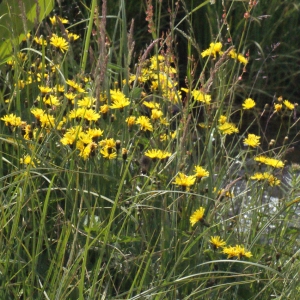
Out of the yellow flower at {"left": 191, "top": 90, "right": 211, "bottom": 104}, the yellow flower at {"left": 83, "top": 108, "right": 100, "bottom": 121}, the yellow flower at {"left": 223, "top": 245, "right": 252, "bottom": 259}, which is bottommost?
the yellow flower at {"left": 223, "top": 245, "right": 252, "bottom": 259}

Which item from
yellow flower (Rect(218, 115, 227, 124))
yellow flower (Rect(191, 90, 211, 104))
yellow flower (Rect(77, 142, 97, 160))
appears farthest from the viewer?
yellow flower (Rect(218, 115, 227, 124))

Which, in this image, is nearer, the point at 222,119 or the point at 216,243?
the point at 216,243

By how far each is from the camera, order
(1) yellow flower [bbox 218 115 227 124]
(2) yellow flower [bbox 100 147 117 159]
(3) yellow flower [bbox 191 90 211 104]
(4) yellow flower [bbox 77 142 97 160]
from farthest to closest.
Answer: (1) yellow flower [bbox 218 115 227 124], (3) yellow flower [bbox 191 90 211 104], (2) yellow flower [bbox 100 147 117 159], (4) yellow flower [bbox 77 142 97 160]

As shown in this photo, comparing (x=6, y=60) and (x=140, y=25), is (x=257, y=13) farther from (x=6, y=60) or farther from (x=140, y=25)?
(x=6, y=60)

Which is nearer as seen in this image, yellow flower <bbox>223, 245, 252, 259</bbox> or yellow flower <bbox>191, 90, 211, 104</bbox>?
yellow flower <bbox>223, 245, 252, 259</bbox>

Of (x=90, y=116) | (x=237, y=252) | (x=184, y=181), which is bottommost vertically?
(x=237, y=252)

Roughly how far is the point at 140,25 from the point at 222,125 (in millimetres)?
2194

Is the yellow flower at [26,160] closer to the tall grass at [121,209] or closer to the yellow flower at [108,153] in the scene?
the tall grass at [121,209]

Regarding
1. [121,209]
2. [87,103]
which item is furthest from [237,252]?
[87,103]

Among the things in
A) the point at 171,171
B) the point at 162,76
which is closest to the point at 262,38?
the point at 162,76

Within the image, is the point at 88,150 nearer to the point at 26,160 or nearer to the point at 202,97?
the point at 26,160

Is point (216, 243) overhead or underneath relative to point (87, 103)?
underneath

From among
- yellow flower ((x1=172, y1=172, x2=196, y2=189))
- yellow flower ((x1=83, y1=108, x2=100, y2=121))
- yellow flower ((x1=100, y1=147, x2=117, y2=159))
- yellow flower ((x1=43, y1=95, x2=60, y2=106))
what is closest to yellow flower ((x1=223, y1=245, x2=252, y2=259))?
yellow flower ((x1=172, y1=172, x2=196, y2=189))

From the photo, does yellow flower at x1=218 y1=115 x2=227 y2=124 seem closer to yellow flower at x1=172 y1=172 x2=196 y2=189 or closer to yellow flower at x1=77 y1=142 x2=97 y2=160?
yellow flower at x1=172 y1=172 x2=196 y2=189
